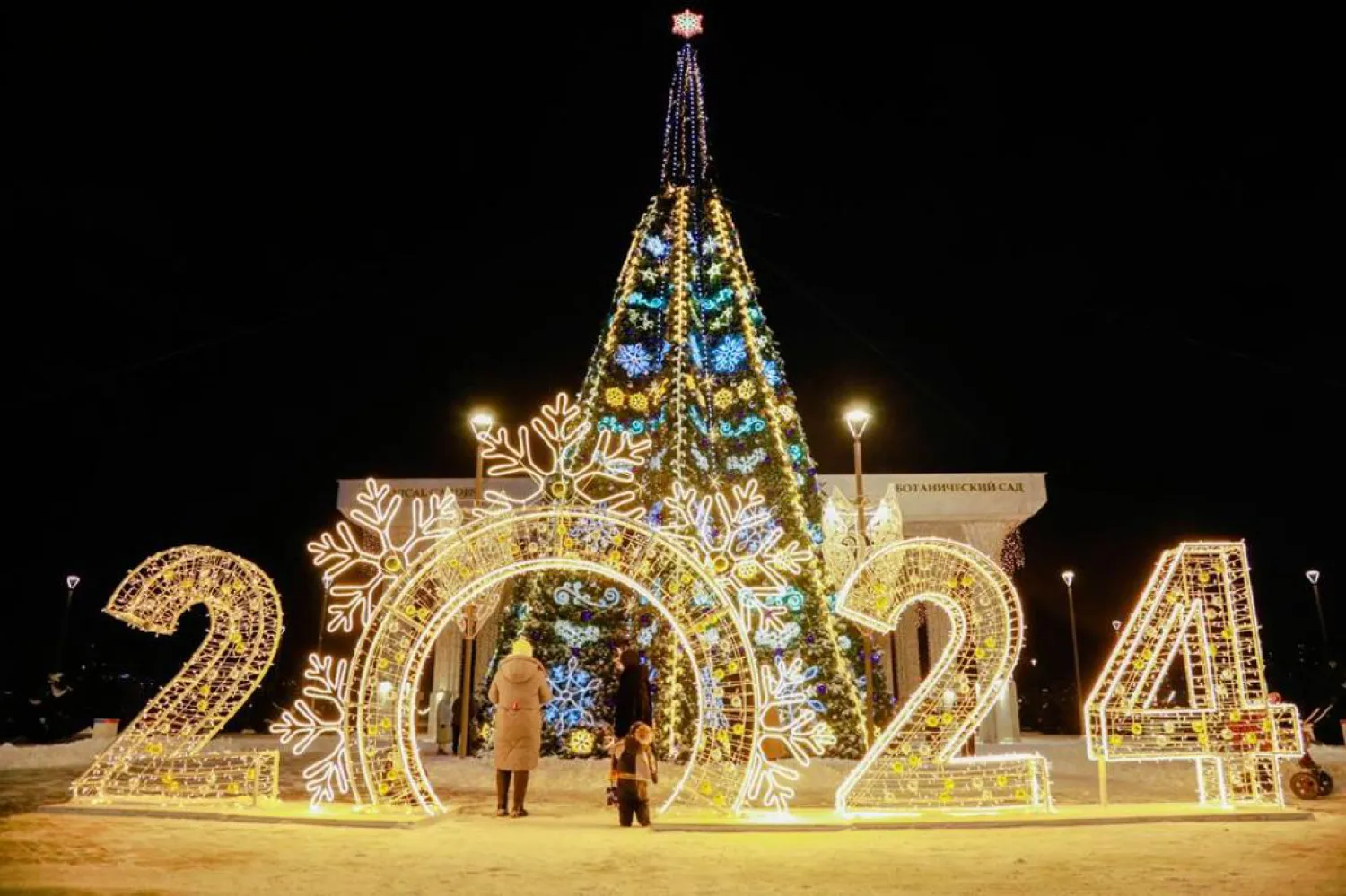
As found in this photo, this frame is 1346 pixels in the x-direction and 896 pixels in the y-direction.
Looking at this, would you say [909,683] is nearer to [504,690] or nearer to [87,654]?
[504,690]

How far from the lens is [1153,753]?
30.7ft

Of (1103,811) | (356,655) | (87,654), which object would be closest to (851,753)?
(1103,811)

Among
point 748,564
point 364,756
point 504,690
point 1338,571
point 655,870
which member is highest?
point 1338,571

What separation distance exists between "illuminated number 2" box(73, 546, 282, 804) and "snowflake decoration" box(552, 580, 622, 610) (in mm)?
5036

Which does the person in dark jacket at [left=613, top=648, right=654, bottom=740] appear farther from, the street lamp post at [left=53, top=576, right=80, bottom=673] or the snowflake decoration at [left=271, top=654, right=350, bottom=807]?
the street lamp post at [left=53, top=576, right=80, bottom=673]

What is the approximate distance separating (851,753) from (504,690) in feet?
22.8

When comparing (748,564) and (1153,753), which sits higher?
(748,564)

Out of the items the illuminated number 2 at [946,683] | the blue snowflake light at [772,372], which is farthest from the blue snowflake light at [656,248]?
the illuminated number 2 at [946,683]

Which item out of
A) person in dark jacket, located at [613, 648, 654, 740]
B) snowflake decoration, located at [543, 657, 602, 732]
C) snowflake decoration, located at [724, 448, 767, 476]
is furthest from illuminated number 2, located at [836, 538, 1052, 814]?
snowflake decoration, located at [724, 448, 767, 476]

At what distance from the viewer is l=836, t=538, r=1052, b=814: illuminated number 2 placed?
9.43m

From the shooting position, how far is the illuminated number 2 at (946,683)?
9.43 m

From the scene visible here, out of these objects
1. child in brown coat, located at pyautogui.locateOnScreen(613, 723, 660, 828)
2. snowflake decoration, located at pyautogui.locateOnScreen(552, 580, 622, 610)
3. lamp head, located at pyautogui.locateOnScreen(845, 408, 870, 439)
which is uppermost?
lamp head, located at pyautogui.locateOnScreen(845, 408, 870, 439)

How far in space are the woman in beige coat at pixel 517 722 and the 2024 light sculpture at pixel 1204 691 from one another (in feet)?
18.1

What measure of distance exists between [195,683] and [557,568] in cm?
413
